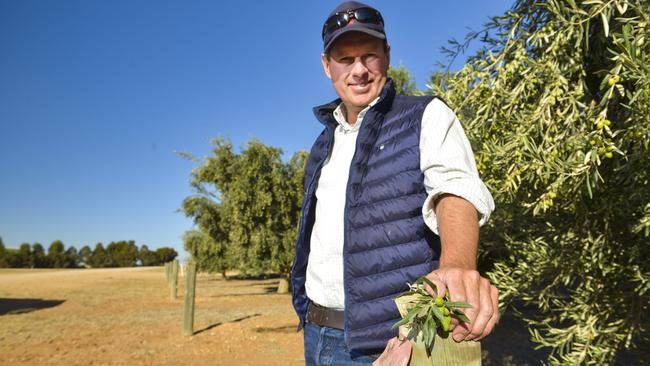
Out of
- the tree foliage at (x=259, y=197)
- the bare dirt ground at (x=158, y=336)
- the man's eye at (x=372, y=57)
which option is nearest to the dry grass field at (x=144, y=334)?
the bare dirt ground at (x=158, y=336)

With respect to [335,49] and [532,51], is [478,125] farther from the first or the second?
[335,49]

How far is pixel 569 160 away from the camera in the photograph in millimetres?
3219

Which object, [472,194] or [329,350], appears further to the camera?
[329,350]

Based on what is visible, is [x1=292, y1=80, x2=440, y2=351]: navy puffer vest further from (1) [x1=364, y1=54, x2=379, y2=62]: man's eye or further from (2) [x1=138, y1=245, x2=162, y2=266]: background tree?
(2) [x1=138, y1=245, x2=162, y2=266]: background tree

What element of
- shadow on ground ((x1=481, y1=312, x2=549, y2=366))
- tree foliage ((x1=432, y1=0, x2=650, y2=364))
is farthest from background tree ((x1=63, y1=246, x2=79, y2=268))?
tree foliage ((x1=432, y1=0, x2=650, y2=364))

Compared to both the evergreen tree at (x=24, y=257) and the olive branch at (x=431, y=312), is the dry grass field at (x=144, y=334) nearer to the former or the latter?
the olive branch at (x=431, y=312)

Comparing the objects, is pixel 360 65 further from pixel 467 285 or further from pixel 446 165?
pixel 467 285

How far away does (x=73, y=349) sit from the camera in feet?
37.8

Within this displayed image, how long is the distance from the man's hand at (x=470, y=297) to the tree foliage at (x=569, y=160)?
88.9 inches

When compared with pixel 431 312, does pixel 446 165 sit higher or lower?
higher

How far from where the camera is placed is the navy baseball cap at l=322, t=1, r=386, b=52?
7.51 feet

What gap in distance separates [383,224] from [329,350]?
2.49 ft

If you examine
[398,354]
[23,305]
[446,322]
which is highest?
[446,322]

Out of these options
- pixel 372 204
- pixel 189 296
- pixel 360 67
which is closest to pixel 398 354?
pixel 372 204
